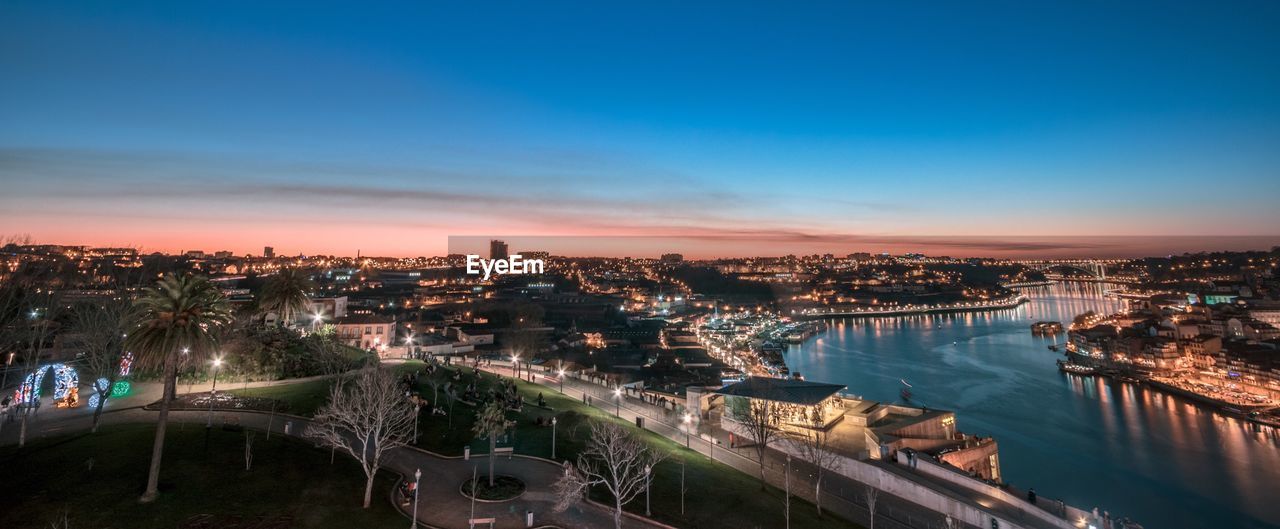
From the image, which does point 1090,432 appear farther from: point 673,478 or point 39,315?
point 39,315

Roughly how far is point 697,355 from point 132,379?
55.4 m

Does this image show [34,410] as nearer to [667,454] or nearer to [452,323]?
[667,454]

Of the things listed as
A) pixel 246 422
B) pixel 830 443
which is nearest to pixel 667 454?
pixel 830 443

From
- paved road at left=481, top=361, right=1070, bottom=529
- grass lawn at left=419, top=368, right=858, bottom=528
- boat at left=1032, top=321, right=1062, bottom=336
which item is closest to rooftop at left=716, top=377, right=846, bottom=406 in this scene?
paved road at left=481, top=361, right=1070, bottom=529

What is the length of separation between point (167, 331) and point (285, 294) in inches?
950

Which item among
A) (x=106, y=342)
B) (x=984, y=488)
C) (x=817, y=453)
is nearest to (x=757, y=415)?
(x=817, y=453)

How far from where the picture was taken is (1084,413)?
5394 cm

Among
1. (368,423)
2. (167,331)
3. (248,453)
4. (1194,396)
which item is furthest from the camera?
(1194,396)

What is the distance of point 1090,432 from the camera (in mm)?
48312

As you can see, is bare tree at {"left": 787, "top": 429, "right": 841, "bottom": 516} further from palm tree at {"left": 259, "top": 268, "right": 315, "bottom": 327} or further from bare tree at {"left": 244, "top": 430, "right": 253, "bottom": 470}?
palm tree at {"left": 259, "top": 268, "right": 315, "bottom": 327}

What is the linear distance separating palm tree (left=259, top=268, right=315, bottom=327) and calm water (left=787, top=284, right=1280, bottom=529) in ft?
174

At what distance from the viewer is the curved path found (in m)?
17.2

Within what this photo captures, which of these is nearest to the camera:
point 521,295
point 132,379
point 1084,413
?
point 132,379

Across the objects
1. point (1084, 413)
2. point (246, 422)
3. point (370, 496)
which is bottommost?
point (1084, 413)
